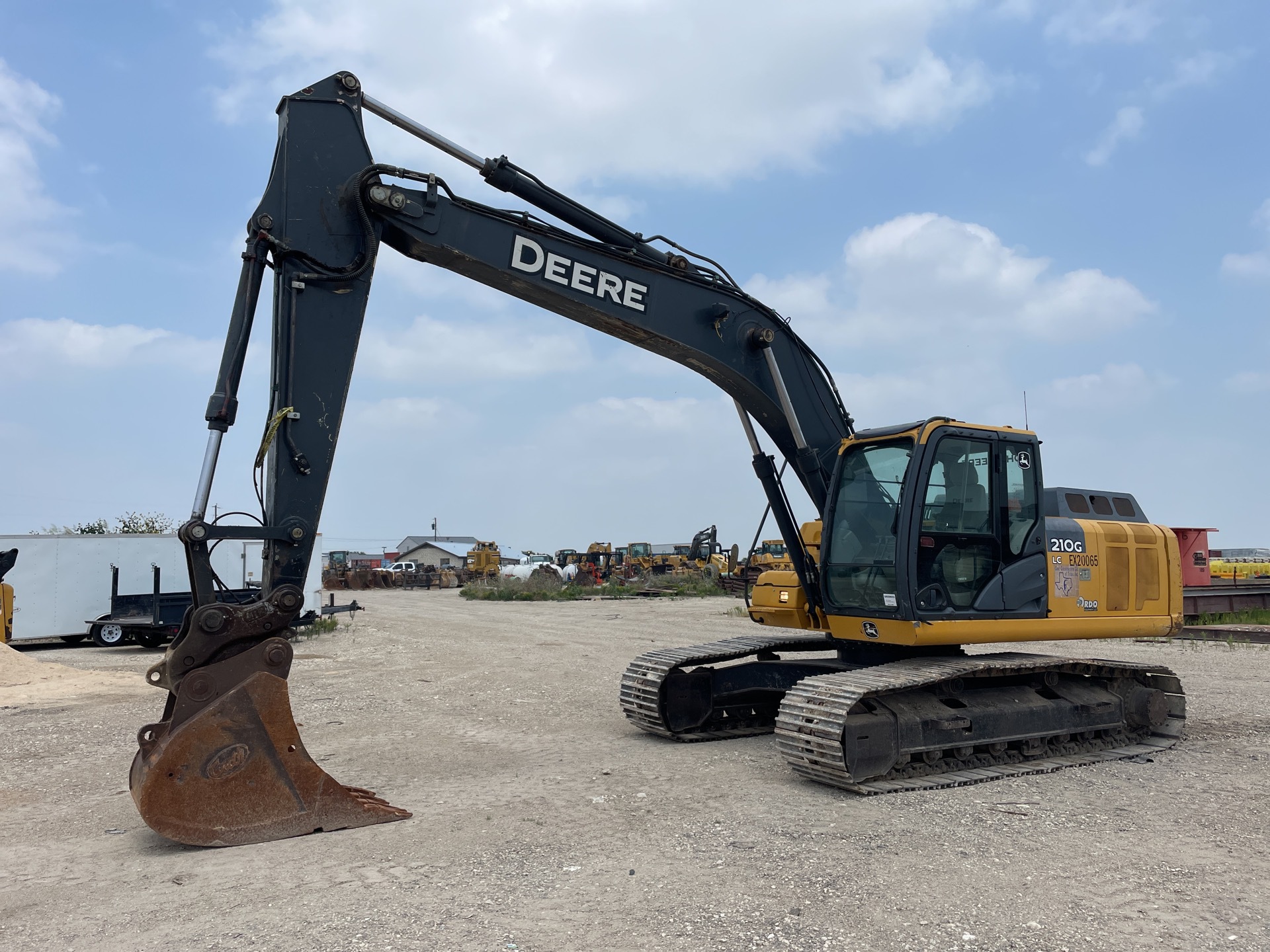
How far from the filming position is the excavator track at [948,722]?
704cm

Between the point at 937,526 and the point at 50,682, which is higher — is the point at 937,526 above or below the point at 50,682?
above

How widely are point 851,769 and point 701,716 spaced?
8.23 feet

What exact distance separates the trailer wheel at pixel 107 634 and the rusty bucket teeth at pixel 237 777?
16786mm

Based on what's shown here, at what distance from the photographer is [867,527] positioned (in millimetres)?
8148

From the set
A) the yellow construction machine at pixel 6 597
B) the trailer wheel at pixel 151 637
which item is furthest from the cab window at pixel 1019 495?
the yellow construction machine at pixel 6 597

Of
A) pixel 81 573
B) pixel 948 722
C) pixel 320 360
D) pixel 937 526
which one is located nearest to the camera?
pixel 320 360

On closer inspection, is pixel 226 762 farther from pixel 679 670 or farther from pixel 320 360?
pixel 679 670

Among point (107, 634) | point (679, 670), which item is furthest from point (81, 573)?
point (679, 670)

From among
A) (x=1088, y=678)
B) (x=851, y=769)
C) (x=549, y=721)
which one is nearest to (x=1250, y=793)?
(x=1088, y=678)

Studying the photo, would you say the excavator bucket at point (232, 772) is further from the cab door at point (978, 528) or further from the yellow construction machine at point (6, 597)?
the yellow construction machine at point (6, 597)

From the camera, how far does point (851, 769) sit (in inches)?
275

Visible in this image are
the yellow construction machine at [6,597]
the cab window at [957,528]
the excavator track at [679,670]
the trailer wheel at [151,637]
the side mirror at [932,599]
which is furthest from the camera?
the trailer wheel at [151,637]

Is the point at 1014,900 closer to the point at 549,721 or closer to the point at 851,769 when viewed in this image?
the point at 851,769

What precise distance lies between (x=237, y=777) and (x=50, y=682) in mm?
10324
